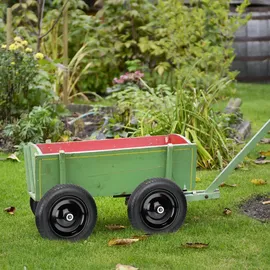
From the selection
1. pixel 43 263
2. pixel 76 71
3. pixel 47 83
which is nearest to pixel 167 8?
pixel 76 71

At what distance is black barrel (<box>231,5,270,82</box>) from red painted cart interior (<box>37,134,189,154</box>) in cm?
877

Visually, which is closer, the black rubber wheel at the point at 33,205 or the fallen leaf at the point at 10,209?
the black rubber wheel at the point at 33,205

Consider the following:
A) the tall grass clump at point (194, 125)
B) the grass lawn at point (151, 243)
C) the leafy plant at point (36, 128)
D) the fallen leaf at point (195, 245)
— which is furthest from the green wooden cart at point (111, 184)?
the leafy plant at point (36, 128)

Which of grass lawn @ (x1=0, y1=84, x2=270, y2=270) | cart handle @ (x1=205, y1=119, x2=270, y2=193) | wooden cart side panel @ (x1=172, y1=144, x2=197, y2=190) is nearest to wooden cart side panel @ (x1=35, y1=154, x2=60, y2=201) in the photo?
grass lawn @ (x1=0, y1=84, x2=270, y2=270)

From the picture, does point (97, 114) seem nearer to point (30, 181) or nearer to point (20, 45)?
point (20, 45)

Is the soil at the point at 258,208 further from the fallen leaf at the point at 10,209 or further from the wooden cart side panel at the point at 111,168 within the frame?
the fallen leaf at the point at 10,209

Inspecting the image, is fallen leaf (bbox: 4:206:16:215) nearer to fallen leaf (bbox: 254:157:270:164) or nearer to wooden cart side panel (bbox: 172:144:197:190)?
wooden cart side panel (bbox: 172:144:197:190)

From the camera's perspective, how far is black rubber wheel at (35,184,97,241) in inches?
183

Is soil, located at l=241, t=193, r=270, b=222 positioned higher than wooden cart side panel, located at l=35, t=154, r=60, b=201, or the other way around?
wooden cart side panel, located at l=35, t=154, r=60, b=201

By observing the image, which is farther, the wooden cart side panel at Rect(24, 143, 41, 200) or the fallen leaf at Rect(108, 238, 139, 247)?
the wooden cart side panel at Rect(24, 143, 41, 200)

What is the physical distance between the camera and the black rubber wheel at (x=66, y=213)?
464 centimetres

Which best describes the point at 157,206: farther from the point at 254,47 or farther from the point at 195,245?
the point at 254,47

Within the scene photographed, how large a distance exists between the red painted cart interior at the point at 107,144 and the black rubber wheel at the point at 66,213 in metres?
0.55

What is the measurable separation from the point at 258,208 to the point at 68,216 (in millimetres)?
1499
